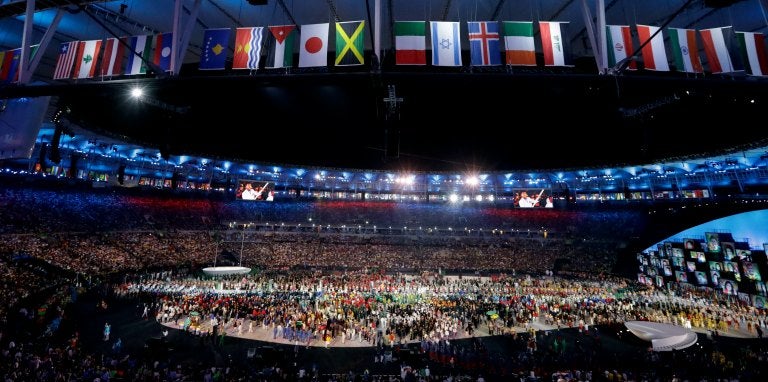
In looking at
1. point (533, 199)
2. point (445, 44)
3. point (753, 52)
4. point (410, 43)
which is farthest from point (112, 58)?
point (533, 199)

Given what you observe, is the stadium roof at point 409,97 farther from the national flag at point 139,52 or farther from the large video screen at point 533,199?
the large video screen at point 533,199

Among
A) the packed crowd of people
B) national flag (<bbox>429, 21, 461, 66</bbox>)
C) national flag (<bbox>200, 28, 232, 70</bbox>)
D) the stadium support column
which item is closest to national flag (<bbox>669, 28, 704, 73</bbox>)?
Result: national flag (<bbox>429, 21, 461, 66</bbox>)

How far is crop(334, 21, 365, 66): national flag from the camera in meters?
8.59

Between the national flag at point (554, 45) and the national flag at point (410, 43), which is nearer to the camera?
Answer: the national flag at point (410, 43)

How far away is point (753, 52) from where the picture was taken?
30.5ft

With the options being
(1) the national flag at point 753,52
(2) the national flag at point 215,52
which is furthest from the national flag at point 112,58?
(1) the national flag at point 753,52

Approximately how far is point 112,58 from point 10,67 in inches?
168

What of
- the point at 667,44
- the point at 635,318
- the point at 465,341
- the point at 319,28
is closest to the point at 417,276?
the point at 465,341

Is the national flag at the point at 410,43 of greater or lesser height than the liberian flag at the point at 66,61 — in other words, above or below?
below

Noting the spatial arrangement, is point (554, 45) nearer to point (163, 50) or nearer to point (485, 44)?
point (485, 44)

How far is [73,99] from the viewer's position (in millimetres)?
17547

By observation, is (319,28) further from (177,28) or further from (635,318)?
(635,318)

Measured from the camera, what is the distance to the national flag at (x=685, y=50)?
361 inches

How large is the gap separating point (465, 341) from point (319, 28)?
731 inches
